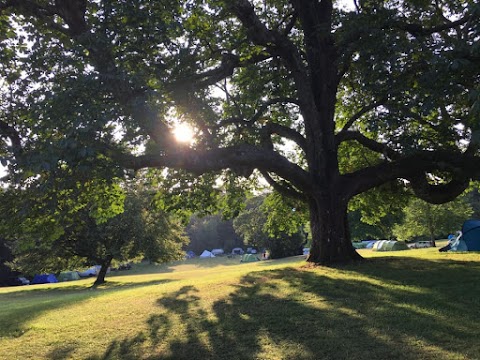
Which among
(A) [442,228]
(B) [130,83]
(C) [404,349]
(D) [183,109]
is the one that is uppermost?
(D) [183,109]

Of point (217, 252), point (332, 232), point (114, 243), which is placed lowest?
point (332, 232)

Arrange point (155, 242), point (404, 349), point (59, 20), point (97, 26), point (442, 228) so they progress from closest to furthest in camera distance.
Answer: point (404, 349)
point (97, 26)
point (59, 20)
point (155, 242)
point (442, 228)

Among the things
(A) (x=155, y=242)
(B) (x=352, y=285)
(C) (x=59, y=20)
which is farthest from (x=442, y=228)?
(C) (x=59, y=20)

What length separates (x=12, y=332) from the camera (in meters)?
9.47

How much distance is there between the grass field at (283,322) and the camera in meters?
6.12

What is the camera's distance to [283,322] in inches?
299

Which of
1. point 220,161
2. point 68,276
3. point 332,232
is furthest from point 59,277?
point 220,161

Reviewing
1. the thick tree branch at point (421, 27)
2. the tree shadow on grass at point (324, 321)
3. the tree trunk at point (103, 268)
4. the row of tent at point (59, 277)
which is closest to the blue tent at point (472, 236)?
the tree shadow on grass at point (324, 321)

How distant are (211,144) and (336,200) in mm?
5030

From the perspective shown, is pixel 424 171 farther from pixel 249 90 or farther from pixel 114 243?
pixel 114 243

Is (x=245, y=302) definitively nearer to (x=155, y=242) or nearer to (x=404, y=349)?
(x=404, y=349)

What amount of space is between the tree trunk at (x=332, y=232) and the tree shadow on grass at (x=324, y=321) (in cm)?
241

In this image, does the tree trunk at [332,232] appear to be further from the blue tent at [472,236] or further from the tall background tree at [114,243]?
the tall background tree at [114,243]

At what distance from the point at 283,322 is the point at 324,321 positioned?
0.76 metres
